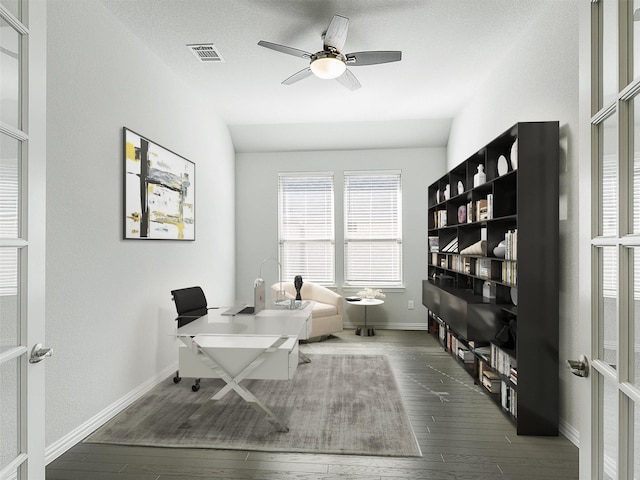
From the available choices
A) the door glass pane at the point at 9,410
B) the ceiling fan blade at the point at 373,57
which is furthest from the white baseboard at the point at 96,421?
the ceiling fan blade at the point at 373,57

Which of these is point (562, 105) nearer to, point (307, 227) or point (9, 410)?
point (9, 410)

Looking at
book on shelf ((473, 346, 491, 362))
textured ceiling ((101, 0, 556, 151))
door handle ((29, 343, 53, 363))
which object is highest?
textured ceiling ((101, 0, 556, 151))

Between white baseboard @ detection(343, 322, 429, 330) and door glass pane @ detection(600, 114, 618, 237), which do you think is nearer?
door glass pane @ detection(600, 114, 618, 237)

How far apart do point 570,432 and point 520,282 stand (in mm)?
984

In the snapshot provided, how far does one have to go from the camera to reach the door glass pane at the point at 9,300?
1.12 m

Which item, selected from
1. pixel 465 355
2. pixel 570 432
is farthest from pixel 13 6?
pixel 465 355

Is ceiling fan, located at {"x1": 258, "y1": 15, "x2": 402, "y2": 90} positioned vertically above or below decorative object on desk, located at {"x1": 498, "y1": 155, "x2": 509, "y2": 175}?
above

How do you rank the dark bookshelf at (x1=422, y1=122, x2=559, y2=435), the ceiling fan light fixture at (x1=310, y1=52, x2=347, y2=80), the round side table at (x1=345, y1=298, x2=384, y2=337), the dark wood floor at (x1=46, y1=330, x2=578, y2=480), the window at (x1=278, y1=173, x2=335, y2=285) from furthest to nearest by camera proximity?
the window at (x1=278, y1=173, x2=335, y2=285)
the round side table at (x1=345, y1=298, x2=384, y2=337)
the ceiling fan light fixture at (x1=310, y1=52, x2=347, y2=80)
the dark bookshelf at (x1=422, y1=122, x2=559, y2=435)
the dark wood floor at (x1=46, y1=330, x2=578, y2=480)

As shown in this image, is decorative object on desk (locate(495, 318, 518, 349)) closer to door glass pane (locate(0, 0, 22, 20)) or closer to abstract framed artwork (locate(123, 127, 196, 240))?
abstract framed artwork (locate(123, 127, 196, 240))

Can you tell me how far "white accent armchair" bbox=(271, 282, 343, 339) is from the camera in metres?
5.21

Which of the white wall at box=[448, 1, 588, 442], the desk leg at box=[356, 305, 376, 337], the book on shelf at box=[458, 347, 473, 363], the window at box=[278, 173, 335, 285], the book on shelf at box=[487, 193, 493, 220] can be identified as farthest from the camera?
the window at box=[278, 173, 335, 285]

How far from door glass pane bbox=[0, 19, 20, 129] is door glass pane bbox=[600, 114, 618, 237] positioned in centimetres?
164

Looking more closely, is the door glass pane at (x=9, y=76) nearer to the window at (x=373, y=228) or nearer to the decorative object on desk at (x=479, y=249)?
the decorative object on desk at (x=479, y=249)

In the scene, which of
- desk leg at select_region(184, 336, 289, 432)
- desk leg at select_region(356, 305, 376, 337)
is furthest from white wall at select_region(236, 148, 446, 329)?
desk leg at select_region(184, 336, 289, 432)
